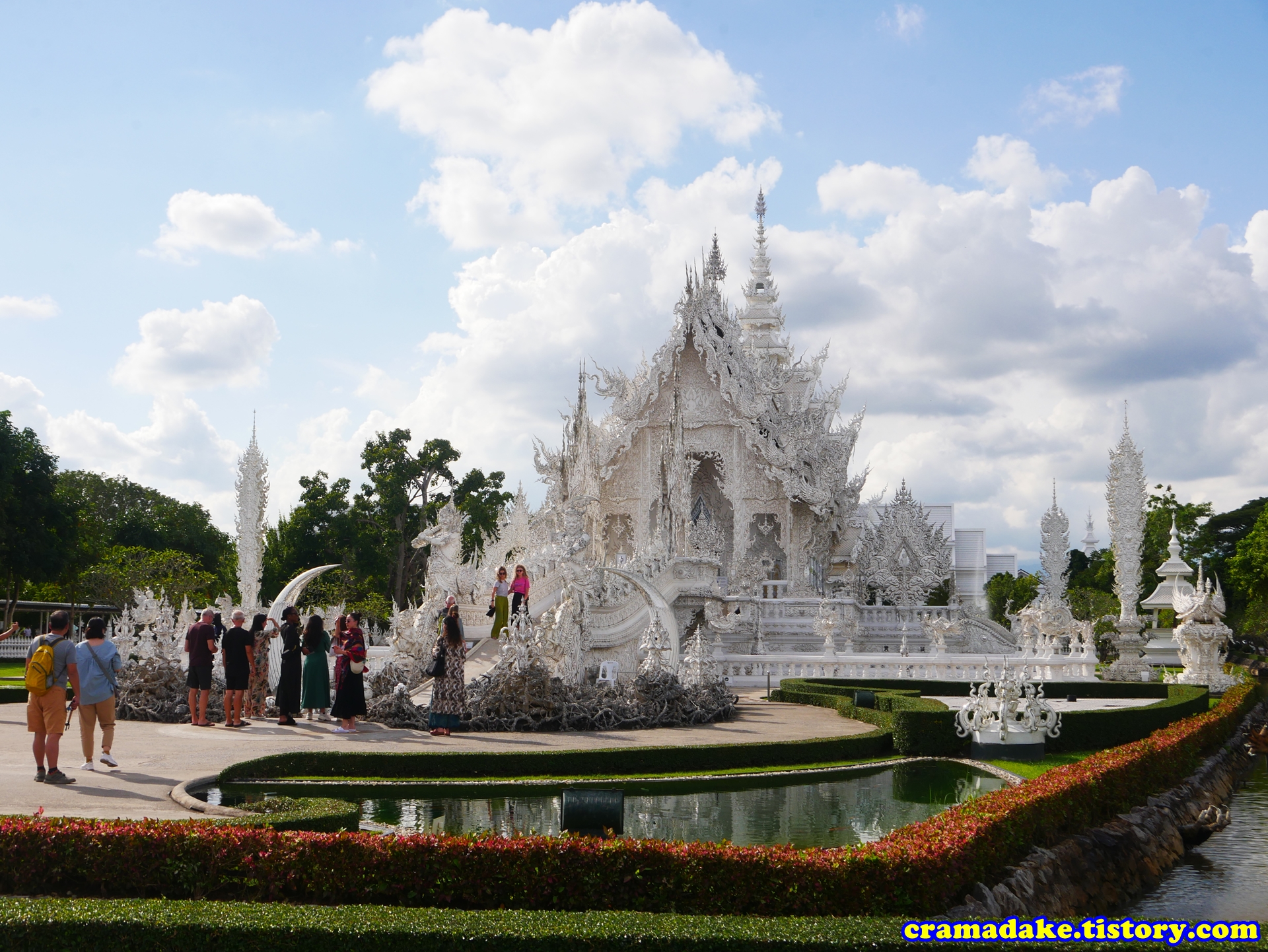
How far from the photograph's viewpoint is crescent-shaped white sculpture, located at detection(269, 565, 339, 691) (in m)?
15.1

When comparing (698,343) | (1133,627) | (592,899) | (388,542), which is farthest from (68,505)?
(592,899)

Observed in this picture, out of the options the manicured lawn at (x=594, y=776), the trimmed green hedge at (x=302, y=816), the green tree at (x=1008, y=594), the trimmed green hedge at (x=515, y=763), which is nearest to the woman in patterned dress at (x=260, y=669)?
the trimmed green hedge at (x=515, y=763)

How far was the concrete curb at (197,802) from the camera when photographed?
274 inches

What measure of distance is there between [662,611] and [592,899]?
11482 mm

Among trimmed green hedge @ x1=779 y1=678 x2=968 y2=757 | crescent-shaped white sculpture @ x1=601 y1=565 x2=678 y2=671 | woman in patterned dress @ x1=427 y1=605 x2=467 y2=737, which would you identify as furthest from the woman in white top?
trimmed green hedge @ x1=779 y1=678 x2=968 y2=757

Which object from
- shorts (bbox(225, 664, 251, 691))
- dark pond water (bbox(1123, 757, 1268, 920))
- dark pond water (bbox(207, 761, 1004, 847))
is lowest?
dark pond water (bbox(1123, 757, 1268, 920))

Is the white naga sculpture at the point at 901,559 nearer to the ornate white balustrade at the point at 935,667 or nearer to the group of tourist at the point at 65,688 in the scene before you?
the ornate white balustrade at the point at 935,667

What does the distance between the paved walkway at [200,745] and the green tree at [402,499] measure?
87.8 feet

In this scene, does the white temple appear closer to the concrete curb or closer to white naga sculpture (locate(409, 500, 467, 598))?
white naga sculpture (locate(409, 500, 467, 598))

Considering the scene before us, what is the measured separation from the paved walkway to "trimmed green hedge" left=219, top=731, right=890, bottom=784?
52 cm

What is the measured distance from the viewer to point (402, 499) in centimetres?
4341

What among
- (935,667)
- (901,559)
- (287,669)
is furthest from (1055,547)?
(287,669)

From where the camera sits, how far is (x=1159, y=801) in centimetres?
1033

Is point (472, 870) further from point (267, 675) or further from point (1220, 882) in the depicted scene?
point (267, 675)
